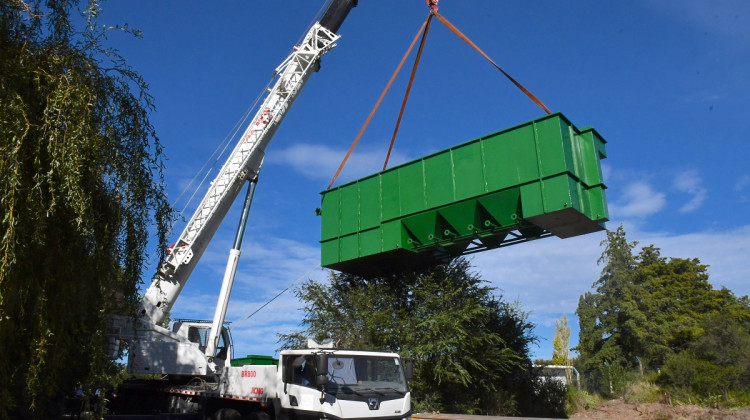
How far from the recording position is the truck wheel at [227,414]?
455 inches

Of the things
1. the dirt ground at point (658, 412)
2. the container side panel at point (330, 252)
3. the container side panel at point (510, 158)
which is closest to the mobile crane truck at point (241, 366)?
the container side panel at point (330, 252)

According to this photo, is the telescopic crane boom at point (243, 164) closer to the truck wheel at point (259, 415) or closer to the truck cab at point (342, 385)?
the truck wheel at point (259, 415)

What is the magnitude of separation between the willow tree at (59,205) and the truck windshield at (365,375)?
3.66 m

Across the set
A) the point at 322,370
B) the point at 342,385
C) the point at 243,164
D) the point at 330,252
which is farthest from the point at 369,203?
the point at 322,370

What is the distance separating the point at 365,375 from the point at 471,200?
7.53m

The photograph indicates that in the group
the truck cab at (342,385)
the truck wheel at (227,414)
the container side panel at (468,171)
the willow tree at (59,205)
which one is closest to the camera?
the willow tree at (59,205)

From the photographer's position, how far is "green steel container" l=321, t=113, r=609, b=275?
14383mm

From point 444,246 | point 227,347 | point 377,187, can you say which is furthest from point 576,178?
point 227,347

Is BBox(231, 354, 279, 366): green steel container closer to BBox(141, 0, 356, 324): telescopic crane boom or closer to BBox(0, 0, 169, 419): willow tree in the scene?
BBox(141, 0, 356, 324): telescopic crane boom

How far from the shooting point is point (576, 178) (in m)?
14.3

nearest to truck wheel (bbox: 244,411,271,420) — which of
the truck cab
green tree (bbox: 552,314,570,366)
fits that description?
the truck cab

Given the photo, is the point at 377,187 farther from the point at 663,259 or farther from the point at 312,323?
the point at 663,259

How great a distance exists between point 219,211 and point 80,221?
9.64 meters

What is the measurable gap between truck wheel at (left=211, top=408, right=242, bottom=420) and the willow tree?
4.49 metres
